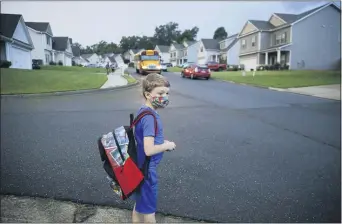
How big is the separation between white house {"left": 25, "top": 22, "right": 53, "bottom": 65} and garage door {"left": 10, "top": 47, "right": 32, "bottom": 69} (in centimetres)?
6

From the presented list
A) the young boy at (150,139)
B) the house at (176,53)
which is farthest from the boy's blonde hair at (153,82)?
the house at (176,53)

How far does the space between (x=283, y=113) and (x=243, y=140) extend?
399 centimetres

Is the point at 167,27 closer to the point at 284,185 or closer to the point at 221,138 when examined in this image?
the point at 284,185

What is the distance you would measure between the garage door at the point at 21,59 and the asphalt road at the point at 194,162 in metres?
0.90

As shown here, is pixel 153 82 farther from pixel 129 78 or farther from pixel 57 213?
pixel 57 213

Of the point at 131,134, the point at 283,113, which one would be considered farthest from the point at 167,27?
the point at 283,113

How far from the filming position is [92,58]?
8.34 ft

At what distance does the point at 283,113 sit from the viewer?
9.65m

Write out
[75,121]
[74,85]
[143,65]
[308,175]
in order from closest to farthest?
[143,65] → [74,85] → [308,175] → [75,121]

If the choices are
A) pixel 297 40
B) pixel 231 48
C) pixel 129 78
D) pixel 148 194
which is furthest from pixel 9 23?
pixel 231 48

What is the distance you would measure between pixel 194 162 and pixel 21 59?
10.2 ft

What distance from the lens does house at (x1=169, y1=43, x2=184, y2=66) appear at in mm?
3147

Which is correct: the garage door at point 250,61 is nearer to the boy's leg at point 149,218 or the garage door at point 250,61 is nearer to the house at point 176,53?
the house at point 176,53

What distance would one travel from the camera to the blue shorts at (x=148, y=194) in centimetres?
224
